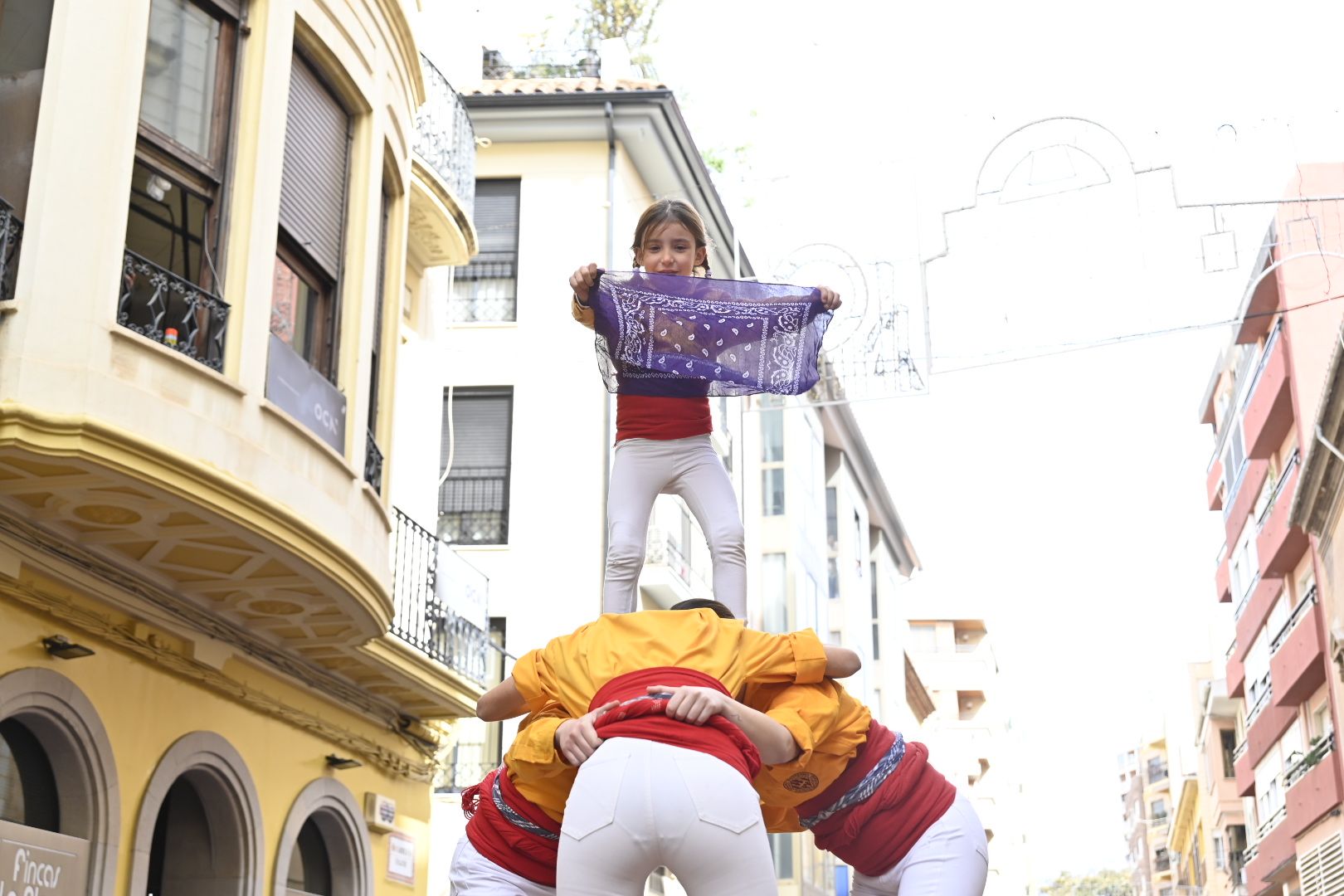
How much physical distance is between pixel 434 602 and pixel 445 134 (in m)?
5.04

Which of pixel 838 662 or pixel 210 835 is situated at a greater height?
pixel 210 835

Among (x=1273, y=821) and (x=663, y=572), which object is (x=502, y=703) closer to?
(x=663, y=572)

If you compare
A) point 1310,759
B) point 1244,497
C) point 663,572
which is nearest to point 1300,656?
point 1310,759

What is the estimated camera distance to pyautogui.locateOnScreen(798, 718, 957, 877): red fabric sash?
564 cm

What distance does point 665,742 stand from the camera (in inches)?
193

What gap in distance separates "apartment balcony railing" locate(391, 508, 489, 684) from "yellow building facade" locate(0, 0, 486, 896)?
91 cm

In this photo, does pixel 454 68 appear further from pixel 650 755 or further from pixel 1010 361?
pixel 650 755

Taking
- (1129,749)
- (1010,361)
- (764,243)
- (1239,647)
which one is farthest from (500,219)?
(1129,749)

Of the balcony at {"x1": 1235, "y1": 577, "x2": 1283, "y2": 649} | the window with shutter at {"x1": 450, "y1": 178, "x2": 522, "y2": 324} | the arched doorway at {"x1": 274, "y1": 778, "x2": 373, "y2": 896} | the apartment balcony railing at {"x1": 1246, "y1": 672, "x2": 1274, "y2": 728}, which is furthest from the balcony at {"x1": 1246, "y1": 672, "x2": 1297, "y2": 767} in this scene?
the arched doorway at {"x1": 274, "y1": 778, "x2": 373, "y2": 896}

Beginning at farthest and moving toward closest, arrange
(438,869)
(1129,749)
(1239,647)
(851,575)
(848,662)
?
(1129,749), (851,575), (1239,647), (438,869), (848,662)

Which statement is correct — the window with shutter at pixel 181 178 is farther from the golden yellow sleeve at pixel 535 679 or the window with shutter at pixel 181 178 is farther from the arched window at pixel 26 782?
the golden yellow sleeve at pixel 535 679

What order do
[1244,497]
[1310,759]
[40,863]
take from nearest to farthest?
[40,863], [1310,759], [1244,497]

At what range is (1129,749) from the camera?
120438 mm

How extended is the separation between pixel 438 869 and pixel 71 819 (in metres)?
10.9
